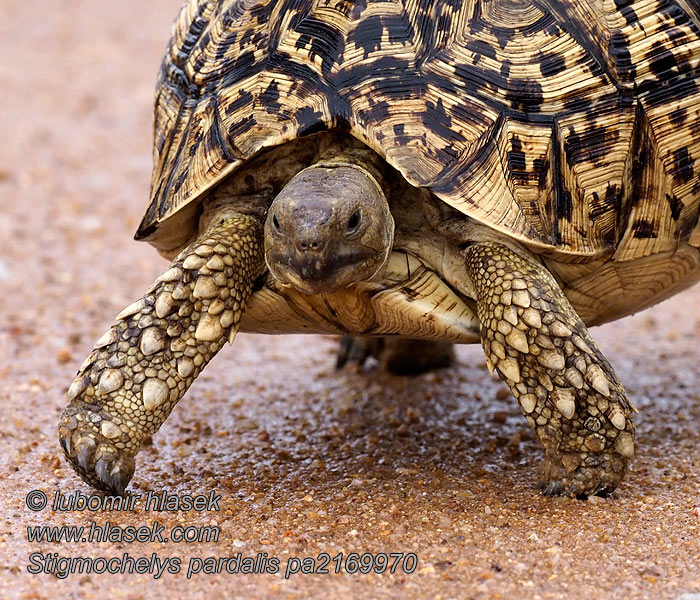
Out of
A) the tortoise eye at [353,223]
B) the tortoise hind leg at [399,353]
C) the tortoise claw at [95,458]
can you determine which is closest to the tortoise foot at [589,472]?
the tortoise eye at [353,223]

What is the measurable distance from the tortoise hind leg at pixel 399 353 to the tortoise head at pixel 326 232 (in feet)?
6.24

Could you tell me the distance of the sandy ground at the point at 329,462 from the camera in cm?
275

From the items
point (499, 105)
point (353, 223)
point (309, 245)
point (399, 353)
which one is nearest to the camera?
point (309, 245)

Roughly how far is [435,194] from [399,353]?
2.09 metres

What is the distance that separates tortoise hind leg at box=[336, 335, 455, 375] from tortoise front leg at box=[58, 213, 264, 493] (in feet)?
6.22

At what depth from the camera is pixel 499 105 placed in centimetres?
327

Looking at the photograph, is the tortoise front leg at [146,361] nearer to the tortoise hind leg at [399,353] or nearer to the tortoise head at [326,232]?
the tortoise head at [326,232]

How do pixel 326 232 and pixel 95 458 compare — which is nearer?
pixel 326 232

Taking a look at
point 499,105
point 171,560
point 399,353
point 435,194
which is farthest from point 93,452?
point 399,353

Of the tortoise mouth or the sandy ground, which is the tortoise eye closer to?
the tortoise mouth

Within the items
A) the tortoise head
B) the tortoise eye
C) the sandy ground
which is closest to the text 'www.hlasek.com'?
the sandy ground

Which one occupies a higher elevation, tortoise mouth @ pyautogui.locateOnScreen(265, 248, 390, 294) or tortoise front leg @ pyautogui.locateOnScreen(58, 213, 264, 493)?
tortoise mouth @ pyautogui.locateOnScreen(265, 248, 390, 294)

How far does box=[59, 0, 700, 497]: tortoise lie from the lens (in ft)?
10.6

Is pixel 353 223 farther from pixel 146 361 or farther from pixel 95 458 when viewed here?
pixel 95 458
